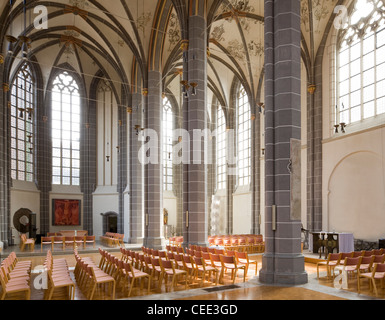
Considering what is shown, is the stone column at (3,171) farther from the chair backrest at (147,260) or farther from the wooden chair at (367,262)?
the wooden chair at (367,262)

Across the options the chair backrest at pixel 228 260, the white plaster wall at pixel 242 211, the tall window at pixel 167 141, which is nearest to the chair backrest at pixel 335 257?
the chair backrest at pixel 228 260

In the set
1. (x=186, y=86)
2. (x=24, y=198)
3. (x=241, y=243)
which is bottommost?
(x=241, y=243)

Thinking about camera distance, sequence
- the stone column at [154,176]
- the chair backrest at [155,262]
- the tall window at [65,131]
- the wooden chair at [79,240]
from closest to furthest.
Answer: the chair backrest at [155,262], the stone column at [154,176], the wooden chair at [79,240], the tall window at [65,131]

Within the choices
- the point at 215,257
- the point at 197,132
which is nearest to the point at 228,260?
the point at 215,257

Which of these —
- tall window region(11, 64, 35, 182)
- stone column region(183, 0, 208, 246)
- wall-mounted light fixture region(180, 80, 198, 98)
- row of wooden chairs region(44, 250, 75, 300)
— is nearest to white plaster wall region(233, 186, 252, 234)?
stone column region(183, 0, 208, 246)

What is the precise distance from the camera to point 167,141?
109ft

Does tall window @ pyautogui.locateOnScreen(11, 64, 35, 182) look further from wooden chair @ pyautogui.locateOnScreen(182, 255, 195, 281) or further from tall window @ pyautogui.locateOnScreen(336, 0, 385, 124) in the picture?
tall window @ pyautogui.locateOnScreen(336, 0, 385, 124)

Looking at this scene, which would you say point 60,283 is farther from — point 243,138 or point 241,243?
point 243,138

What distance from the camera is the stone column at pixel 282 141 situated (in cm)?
1027

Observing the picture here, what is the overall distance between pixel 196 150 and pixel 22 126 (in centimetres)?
1662

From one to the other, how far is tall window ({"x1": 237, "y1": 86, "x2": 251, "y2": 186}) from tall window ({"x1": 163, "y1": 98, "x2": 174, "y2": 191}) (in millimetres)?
6922

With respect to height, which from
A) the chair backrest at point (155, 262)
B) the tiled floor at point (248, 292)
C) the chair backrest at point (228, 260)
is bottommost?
the tiled floor at point (248, 292)

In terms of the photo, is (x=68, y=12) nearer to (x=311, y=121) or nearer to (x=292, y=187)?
(x=311, y=121)

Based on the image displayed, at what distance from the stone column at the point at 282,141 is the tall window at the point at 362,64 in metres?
6.92
